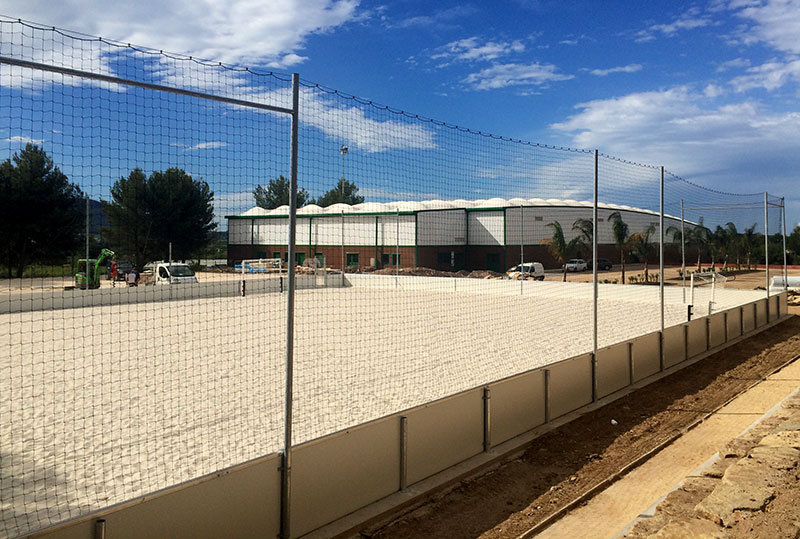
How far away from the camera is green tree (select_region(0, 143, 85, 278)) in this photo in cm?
391

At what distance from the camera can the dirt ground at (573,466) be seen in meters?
4.61

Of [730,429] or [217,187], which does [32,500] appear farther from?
[730,429]

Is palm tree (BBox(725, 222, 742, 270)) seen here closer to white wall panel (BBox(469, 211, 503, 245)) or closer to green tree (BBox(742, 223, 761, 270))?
green tree (BBox(742, 223, 761, 270))

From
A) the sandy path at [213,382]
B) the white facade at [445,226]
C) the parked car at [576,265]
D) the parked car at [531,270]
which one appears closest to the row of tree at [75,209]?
the sandy path at [213,382]

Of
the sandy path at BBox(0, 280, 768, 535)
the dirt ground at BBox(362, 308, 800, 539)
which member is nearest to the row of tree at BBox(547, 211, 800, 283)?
the sandy path at BBox(0, 280, 768, 535)

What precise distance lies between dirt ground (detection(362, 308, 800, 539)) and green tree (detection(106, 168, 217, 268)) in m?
2.88

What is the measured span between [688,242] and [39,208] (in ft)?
130

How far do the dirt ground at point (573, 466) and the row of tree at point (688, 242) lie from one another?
20997mm

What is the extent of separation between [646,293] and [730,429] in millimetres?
15338

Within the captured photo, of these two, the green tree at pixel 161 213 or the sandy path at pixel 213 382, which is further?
the sandy path at pixel 213 382

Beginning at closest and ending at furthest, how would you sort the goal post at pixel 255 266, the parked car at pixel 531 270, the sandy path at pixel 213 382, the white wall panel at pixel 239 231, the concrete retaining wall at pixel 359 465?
the concrete retaining wall at pixel 359 465 → the sandy path at pixel 213 382 → the white wall panel at pixel 239 231 → the goal post at pixel 255 266 → the parked car at pixel 531 270

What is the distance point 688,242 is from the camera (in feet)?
125

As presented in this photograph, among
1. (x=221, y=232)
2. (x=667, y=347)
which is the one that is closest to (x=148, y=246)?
(x=221, y=232)

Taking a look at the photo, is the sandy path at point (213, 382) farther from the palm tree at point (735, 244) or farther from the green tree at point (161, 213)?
the palm tree at point (735, 244)
